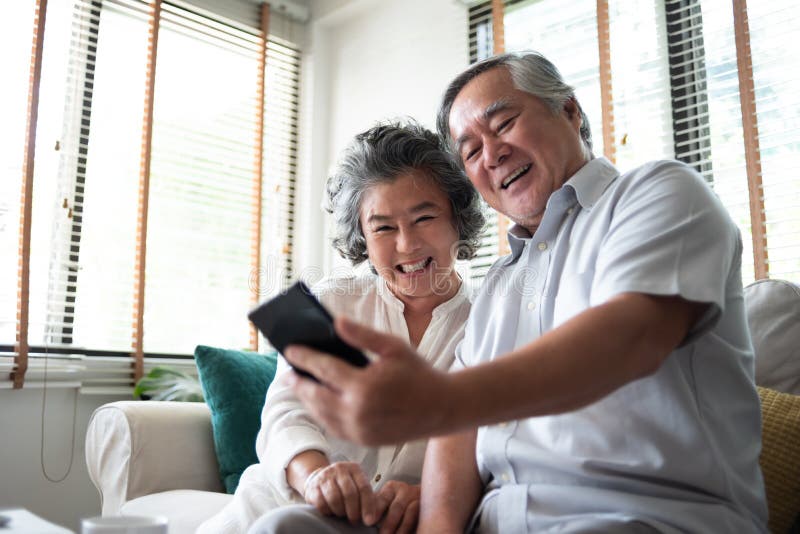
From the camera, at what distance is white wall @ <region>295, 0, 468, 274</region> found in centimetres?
326

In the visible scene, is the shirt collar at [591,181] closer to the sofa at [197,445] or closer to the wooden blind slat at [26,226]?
the sofa at [197,445]

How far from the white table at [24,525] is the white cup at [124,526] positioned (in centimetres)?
21

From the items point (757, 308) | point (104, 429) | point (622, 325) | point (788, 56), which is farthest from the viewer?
point (788, 56)

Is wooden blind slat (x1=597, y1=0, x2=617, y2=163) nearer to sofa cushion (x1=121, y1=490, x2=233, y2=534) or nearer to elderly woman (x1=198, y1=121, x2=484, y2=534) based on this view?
elderly woman (x1=198, y1=121, x2=484, y2=534)

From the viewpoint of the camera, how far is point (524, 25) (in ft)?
9.88

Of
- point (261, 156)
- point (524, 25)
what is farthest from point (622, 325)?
point (261, 156)

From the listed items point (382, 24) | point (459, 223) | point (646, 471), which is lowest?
point (646, 471)

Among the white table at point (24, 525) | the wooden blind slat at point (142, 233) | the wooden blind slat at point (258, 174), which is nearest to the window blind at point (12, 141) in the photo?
the wooden blind slat at point (142, 233)

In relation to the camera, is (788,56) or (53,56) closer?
(788,56)

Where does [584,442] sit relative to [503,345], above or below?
below

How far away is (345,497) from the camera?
3.65 ft

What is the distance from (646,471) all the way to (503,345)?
326 mm

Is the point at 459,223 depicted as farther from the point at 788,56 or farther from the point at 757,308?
the point at 788,56

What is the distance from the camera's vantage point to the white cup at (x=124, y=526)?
77 cm
